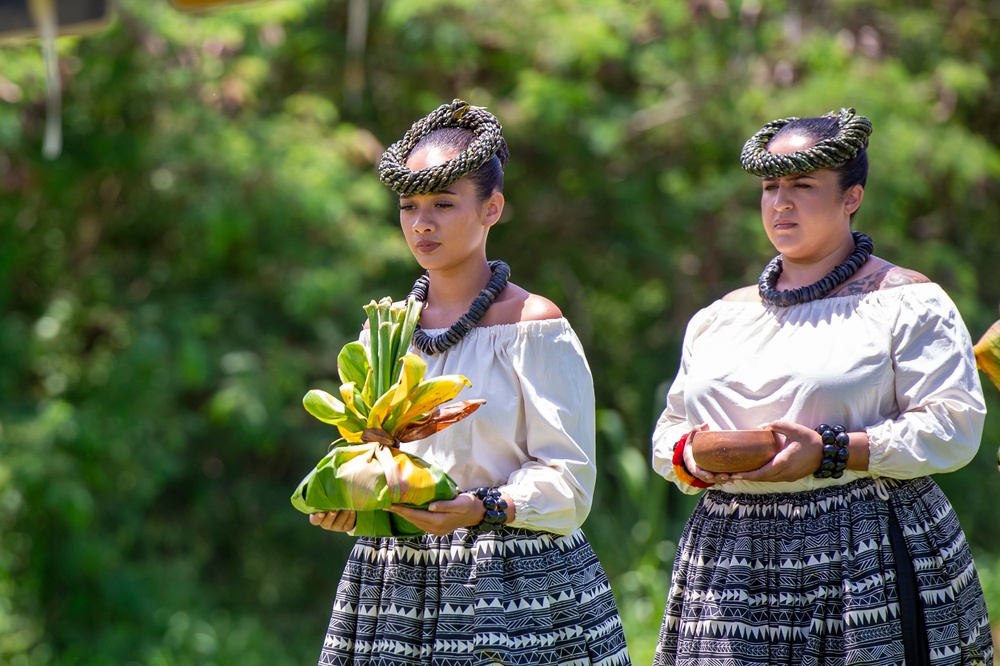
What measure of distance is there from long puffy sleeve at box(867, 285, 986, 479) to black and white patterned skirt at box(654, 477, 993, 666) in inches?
5.1

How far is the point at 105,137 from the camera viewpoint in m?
6.81

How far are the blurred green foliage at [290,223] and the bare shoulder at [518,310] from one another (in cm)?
319

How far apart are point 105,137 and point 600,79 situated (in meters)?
2.90

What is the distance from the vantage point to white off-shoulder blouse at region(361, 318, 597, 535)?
2.83 metres

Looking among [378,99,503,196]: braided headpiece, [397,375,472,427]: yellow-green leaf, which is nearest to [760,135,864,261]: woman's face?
[378,99,503,196]: braided headpiece

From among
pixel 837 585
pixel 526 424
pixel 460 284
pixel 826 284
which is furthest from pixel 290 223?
pixel 837 585

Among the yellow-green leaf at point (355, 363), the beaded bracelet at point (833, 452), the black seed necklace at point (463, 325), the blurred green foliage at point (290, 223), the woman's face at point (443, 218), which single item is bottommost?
the beaded bracelet at point (833, 452)

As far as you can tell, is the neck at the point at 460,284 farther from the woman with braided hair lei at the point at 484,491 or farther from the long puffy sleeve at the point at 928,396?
the long puffy sleeve at the point at 928,396

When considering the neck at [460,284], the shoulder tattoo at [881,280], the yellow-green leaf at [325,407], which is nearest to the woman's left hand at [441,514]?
the yellow-green leaf at [325,407]

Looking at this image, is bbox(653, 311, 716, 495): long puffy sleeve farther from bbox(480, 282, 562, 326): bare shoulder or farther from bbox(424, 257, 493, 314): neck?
bbox(424, 257, 493, 314): neck

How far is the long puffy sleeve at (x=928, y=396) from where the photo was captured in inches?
110

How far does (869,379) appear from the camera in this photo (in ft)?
A: 9.43

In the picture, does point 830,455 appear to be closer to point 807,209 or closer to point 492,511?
point 807,209

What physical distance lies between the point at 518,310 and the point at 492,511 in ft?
1.62
